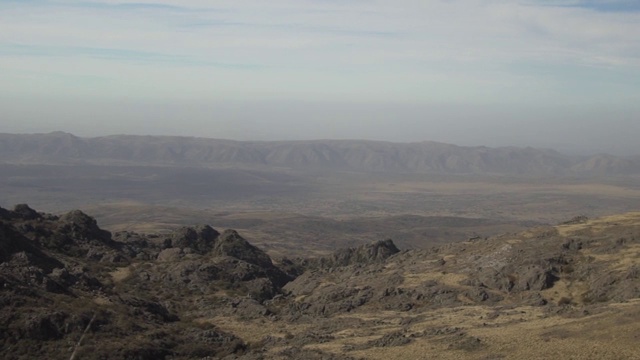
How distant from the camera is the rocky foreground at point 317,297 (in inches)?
1142

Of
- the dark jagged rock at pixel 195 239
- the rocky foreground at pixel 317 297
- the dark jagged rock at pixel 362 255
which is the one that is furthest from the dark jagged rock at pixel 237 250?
the dark jagged rock at pixel 362 255

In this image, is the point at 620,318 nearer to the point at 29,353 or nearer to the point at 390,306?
the point at 390,306

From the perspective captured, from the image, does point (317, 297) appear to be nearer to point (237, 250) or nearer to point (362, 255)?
point (237, 250)

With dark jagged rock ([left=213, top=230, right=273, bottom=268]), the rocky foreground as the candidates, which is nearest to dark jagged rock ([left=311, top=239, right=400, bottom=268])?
the rocky foreground

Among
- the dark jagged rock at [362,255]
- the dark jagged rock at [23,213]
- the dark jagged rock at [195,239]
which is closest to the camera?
the dark jagged rock at [23,213]

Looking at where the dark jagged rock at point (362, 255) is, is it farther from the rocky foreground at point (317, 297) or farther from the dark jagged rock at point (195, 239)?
the dark jagged rock at point (195, 239)

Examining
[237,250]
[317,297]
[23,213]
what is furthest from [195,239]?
[317,297]

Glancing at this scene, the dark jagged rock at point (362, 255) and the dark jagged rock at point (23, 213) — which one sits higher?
the dark jagged rock at point (23, 213)

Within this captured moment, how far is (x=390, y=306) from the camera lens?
4191 centimetres

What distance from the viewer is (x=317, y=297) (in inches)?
1806

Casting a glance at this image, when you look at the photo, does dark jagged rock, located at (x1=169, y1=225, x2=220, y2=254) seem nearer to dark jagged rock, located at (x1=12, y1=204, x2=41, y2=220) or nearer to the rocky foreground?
the rocky foreground

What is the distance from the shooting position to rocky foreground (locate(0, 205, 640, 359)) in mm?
29016

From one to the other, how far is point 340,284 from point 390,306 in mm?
7966

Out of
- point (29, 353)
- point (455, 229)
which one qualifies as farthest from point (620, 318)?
point (455, 229)
